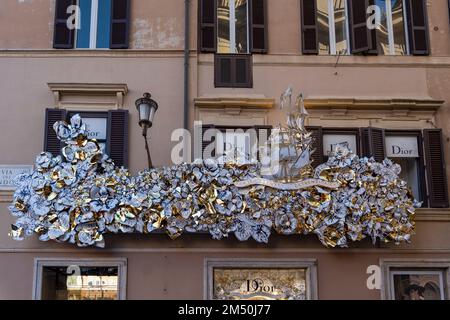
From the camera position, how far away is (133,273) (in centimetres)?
1352

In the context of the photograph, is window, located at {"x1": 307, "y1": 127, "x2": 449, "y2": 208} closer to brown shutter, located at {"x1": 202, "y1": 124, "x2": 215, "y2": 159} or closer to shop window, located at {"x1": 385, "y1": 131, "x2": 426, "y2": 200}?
shop window, located at {"x1": 385, "y1": 131, "x2": 426, "y2": 200}

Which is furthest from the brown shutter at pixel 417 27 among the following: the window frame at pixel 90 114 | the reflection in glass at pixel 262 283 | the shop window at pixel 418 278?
the window frame at pixel 90 114

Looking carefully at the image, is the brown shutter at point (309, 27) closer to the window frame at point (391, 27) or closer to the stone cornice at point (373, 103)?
the stone cornice at point (373, 103)

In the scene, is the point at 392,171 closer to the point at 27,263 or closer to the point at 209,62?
the point at 209,62

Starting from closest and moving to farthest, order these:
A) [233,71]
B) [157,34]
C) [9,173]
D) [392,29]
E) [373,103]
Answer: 1. [9,173]
2. [373,103]
3. [233,71]
4. [157,34]
5. [392,29]

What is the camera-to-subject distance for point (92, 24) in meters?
15.1

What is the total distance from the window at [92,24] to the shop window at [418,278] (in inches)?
260

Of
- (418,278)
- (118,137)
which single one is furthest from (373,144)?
(118,137)

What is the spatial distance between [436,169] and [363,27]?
3.12 m

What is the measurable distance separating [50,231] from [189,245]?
2451 millimetres

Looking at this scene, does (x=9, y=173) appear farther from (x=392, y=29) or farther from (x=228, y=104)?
(x=392, y=29)

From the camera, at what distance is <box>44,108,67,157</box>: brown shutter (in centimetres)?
1394
